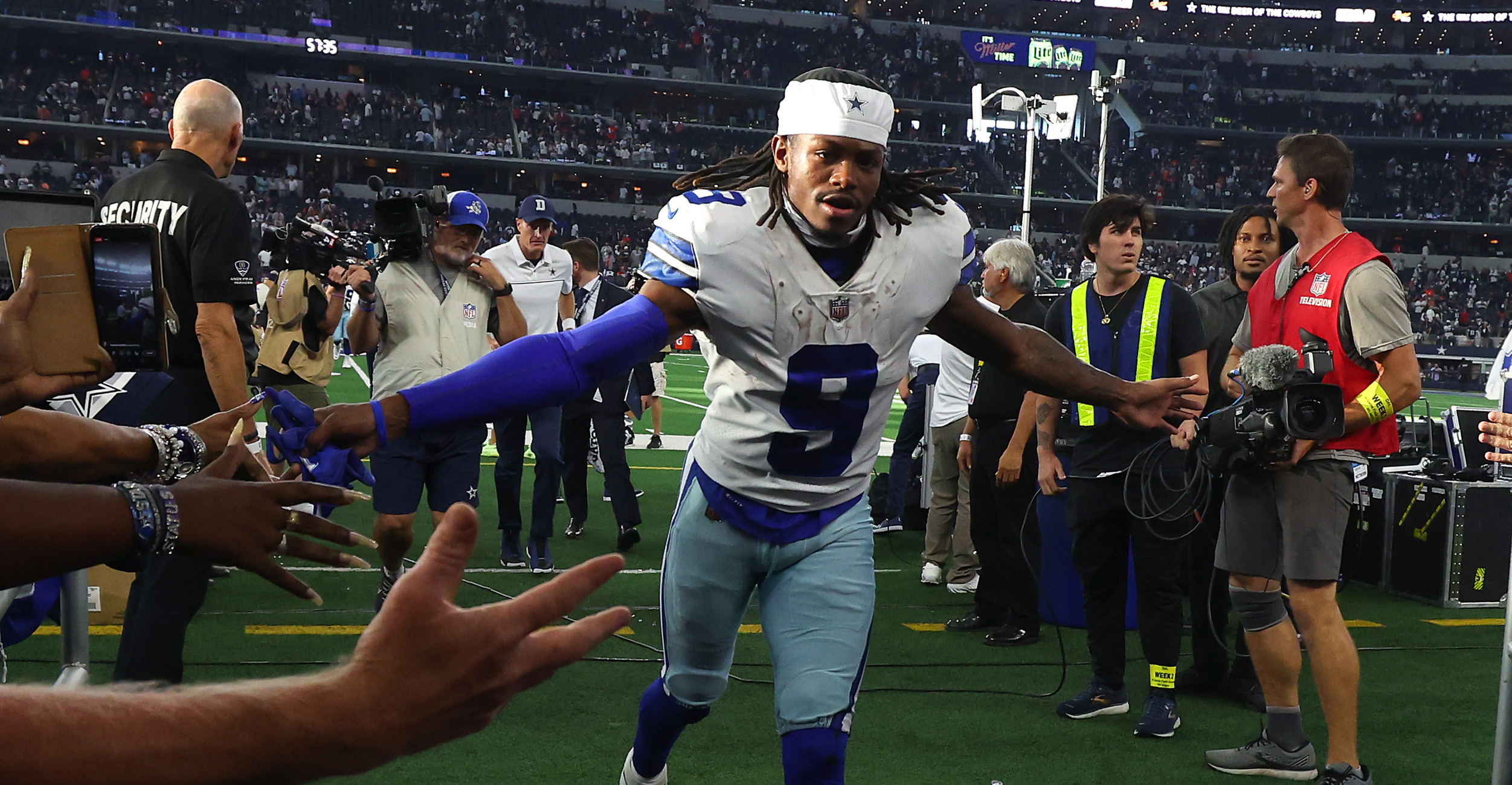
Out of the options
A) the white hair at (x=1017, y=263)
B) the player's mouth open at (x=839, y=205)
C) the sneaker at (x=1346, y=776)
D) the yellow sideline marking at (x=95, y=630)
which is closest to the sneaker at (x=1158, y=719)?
the sneaker at (x=1346, y=776)

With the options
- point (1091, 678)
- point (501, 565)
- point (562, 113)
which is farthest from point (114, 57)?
point (1091, 678)

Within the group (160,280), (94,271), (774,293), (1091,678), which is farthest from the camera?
(1091,678)

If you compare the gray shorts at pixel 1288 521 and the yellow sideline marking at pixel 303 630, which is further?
the yellow sideline marking at pixel 303 630

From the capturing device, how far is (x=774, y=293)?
2879 millimetres

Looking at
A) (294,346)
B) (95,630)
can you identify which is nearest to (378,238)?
(95,630)

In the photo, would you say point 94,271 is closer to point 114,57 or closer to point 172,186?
point 172,186

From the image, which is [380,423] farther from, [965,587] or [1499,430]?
[965,587]

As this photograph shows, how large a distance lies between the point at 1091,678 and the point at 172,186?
4.10 metres

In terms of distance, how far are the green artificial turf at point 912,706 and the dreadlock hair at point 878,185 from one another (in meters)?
1.94

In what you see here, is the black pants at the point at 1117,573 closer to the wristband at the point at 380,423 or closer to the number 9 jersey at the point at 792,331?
the number 9 jersey at the point at 792,331

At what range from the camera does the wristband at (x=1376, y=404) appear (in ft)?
12.5

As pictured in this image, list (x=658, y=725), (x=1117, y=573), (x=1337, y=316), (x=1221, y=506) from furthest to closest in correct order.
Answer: (x=1221, y=506) < (x=1117, y=573) < (x=1337, y=316) < (x=658, y=725)

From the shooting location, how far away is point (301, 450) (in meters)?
2.11

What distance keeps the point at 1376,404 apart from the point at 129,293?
11.6 feet
